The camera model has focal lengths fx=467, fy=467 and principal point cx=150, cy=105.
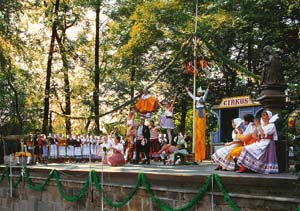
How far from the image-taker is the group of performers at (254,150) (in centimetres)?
913

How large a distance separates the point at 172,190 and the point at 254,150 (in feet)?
5.94

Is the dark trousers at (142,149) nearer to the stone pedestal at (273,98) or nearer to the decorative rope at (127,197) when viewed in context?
the decorative rope at (127,197)

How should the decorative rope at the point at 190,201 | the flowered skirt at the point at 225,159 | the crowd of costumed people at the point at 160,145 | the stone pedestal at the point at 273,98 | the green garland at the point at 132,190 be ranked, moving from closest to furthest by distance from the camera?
1. the green garland at the point at 132,190
2. the decorative rope at the point at 190,201
3. the crowd of costumed people at the point at 160,145
4. the flowered skirt at the point at 225,159
5. the stone pedestal at the point at 273,98

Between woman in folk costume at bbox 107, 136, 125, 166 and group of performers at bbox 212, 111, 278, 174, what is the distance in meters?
4.48

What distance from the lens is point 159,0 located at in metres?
25.7

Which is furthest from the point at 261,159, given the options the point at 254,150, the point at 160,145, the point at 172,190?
the point at 160,145

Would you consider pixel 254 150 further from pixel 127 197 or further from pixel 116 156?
pixel 116 156

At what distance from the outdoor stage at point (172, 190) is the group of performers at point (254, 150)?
426 millimetres

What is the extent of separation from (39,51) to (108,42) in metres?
5.33

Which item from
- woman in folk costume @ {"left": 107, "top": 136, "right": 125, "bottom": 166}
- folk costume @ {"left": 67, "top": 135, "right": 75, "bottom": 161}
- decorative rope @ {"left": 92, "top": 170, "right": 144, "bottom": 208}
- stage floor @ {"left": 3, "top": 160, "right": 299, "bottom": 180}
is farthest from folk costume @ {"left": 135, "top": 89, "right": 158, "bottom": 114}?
folk costume @ {"left": 67, "top": 135, "right": 75, "bottom": 161}

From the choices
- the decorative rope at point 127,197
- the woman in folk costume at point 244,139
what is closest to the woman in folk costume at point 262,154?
the woman in folk costume at point 244,139

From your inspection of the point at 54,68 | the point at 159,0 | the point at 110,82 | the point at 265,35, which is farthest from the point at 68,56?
the point at 265,35

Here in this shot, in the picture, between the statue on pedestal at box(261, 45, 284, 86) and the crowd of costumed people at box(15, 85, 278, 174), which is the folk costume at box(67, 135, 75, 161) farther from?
the statue on pedestal at box(261, 45, 284, 86)

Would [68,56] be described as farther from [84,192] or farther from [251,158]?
[251,158]
